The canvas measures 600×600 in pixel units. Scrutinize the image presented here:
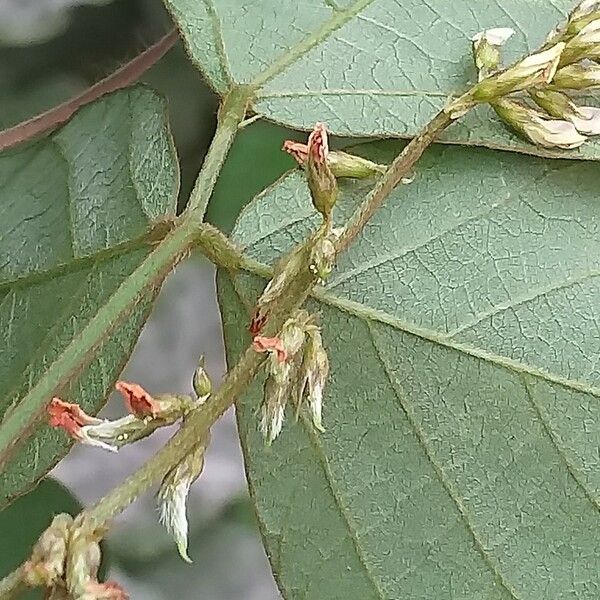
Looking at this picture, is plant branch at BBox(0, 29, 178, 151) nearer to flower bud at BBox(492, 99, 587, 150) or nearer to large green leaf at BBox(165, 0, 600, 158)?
large green leaf at BBox(165, 0, 600, 158)

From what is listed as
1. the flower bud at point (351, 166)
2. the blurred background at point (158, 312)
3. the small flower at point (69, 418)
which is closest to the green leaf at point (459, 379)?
the flower bud at point (351, 166)

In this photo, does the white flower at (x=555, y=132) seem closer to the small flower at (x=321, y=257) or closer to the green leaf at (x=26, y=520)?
the small flower at (x=321, y=257)

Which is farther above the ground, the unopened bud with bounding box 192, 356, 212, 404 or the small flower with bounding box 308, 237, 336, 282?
the small flower with bounding box 308, 237, 336, 282

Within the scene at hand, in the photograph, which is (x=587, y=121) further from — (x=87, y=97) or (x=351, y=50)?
(x=87, y=97)

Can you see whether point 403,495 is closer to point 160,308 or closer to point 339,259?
point 339,259

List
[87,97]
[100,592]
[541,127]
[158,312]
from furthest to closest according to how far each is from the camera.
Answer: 1. [158,312]
2. [87,97]
3. [541,127]
4. [100,592]

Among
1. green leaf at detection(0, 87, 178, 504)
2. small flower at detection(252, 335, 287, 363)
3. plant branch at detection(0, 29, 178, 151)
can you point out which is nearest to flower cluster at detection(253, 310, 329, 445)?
small flower at detection(252, 335, 287, 363)

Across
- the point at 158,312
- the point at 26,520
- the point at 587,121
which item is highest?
the point at 587,121

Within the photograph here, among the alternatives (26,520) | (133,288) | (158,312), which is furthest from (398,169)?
(158,312)
